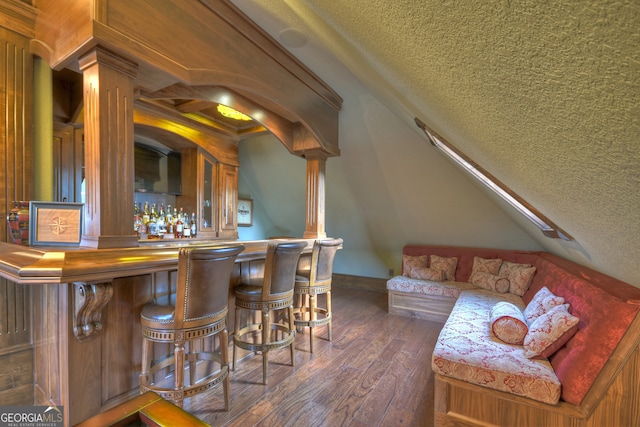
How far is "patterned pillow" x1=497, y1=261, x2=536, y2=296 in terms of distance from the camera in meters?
3.32

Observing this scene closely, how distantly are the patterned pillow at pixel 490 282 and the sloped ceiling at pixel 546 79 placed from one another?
255cm

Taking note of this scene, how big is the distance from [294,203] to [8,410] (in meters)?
4.76

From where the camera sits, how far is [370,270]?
5.40m

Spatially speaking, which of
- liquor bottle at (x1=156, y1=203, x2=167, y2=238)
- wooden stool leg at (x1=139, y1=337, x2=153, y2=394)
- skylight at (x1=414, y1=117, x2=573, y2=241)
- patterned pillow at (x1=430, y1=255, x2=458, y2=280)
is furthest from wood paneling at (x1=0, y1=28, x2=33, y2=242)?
patterned pillow at (x1=430, y1=255, x2=458, y2=280)

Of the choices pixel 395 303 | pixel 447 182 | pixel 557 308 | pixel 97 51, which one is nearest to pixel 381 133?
pixel 447 182

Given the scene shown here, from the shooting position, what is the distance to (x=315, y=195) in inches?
138

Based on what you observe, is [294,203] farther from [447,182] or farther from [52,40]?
[52,40]

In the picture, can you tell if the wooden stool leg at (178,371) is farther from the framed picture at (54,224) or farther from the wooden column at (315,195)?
the wooden column at (315,195)

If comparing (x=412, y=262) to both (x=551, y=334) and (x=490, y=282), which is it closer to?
(x=490, y=282)

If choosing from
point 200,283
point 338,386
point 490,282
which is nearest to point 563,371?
point 338,386

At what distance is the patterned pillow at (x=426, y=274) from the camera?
13.3 feet

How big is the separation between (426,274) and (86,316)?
382cm

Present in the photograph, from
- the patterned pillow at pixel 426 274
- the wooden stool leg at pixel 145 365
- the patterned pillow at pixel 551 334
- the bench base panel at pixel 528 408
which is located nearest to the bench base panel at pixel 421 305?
the patterned pillow at pixel 426 274

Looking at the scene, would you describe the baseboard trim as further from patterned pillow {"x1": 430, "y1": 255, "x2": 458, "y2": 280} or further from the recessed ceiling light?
the recessed ceiling light
